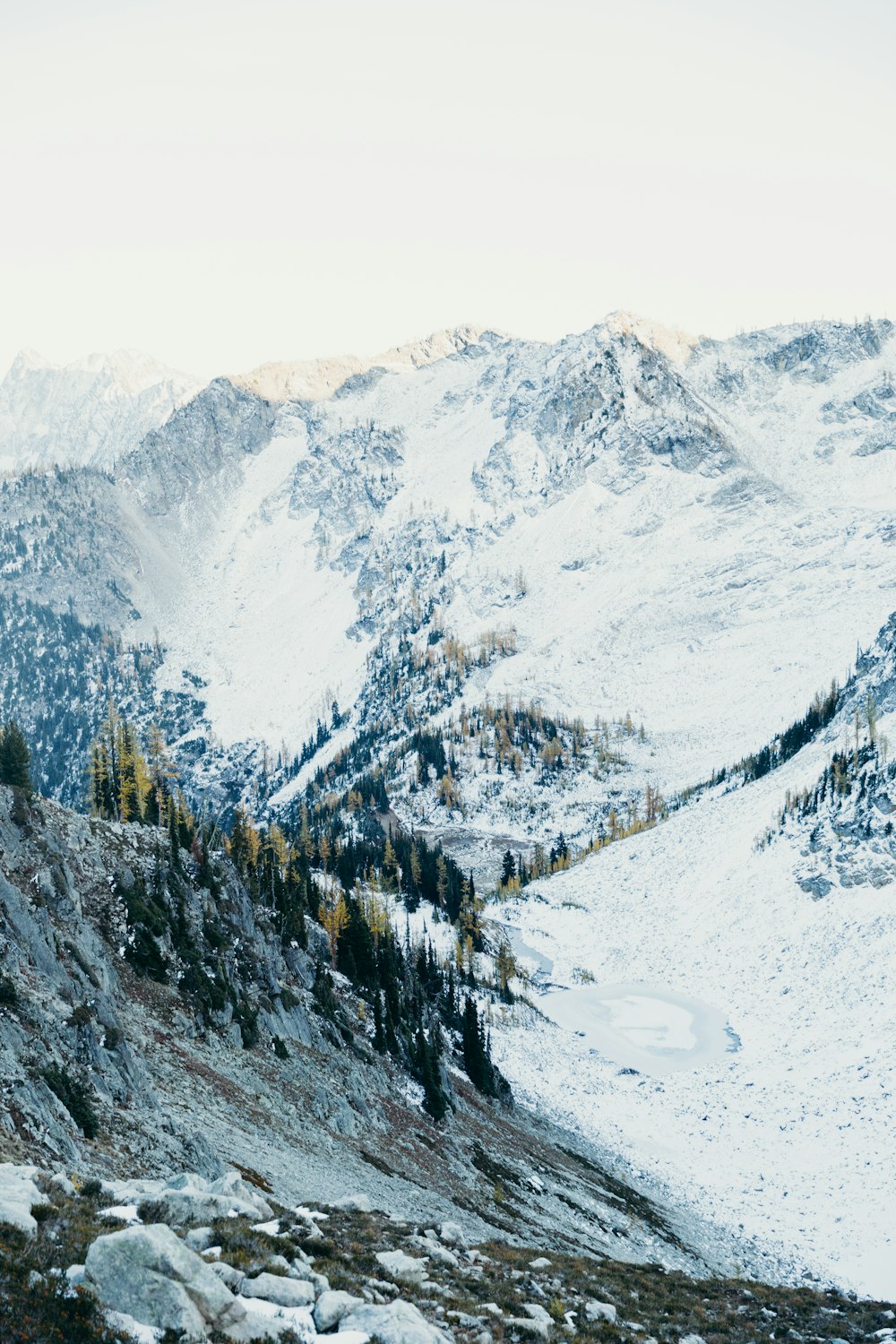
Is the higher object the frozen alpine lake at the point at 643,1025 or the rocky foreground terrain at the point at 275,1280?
the rocky foreground terrain at the point at 275,1280

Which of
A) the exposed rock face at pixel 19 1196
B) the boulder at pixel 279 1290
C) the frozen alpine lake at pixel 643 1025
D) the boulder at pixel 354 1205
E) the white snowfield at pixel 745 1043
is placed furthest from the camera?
the frozen alpine lake at pixel 643 1025

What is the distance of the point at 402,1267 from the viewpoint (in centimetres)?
2072

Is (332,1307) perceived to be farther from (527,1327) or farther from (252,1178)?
(252,1178)

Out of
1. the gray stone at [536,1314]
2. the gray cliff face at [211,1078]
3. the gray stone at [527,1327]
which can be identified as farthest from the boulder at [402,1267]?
the gray cliff face at [211,1078]

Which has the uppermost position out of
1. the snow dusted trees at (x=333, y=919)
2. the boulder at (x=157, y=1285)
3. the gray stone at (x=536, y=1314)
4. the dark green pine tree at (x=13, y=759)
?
the dark green pine tree at (x=13, y=759)

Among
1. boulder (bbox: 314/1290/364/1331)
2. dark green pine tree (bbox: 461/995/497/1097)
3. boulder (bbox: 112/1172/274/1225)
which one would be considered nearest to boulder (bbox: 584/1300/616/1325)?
boulder (bbox: 112/1172/274/1225)

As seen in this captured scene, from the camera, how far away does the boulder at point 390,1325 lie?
15.2 m

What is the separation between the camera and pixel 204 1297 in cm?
1417

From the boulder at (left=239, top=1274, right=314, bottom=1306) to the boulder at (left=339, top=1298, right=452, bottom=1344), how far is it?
2.53ft

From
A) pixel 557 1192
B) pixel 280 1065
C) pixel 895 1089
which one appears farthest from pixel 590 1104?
pixel 280 1065

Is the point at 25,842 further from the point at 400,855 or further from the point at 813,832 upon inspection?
the point at 400,855

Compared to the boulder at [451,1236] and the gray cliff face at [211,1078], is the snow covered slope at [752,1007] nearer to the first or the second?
the gray cliff face at [211,1078]

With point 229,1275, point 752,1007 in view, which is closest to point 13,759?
point 229,1275

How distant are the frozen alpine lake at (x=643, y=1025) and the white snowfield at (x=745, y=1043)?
0.40 metres
